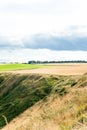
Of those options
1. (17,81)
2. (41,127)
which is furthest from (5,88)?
(41,127)

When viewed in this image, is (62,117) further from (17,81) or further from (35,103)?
(17,81)

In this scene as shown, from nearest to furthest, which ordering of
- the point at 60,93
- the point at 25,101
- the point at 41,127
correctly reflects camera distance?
1. the point at 41,127
2. the point at 60,93
3. the point at 25,101

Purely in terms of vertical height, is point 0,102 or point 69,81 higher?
point 69,81

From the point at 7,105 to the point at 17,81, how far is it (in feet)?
27.6

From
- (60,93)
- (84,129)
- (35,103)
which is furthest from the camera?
(35,103)

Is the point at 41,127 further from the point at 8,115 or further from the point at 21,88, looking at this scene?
the point at 21,88

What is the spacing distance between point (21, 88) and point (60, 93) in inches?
409

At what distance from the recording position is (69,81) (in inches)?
1298

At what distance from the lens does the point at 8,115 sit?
106ft

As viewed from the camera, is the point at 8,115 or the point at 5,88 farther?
the point at 5,88

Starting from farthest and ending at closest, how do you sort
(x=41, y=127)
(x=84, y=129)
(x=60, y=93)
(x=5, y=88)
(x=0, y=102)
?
(x=5, y=88), (x=0, y=102), (x=60, y=93), (x=41, y=127), (x=84, y=129)

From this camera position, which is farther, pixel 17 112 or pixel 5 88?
pixel 5 88

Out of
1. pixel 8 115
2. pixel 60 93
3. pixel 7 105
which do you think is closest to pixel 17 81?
pixel 7 105

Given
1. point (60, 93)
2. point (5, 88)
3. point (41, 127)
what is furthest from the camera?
point (5, 88)
